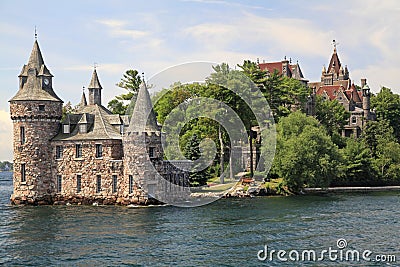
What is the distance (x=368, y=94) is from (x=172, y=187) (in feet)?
186

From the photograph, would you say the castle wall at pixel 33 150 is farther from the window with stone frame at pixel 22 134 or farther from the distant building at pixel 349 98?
the distant building at pixel 349 98

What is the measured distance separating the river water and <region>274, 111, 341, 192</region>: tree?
983 centimetres

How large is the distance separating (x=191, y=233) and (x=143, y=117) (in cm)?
1583

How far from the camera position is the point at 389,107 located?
326 ft

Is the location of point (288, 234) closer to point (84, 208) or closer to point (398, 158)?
point (84, 208)

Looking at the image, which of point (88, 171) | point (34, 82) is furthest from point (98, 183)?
point (34, 82)

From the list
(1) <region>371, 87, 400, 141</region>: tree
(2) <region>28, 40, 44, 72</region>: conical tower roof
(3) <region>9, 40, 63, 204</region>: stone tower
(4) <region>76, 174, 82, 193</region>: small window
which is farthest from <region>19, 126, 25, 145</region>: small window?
(1) <region>371, 87, 400, 141</region>: tree

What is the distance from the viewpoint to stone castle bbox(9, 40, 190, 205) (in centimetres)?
4784

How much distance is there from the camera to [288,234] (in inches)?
1344

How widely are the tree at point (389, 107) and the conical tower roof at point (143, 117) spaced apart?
59618 millimetres

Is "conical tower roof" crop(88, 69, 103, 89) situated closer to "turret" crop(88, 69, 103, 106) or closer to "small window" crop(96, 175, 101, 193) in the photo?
"turret" crop(88, 69, 103, 106)

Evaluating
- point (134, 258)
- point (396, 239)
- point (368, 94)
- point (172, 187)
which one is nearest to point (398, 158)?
point (368, 94)

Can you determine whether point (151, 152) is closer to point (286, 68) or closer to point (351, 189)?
point (351, 189)

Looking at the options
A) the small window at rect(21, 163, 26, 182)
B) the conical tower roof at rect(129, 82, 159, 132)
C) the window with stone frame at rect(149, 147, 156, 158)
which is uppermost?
the conical tower roof at rect(129, 82, 159, 132)
